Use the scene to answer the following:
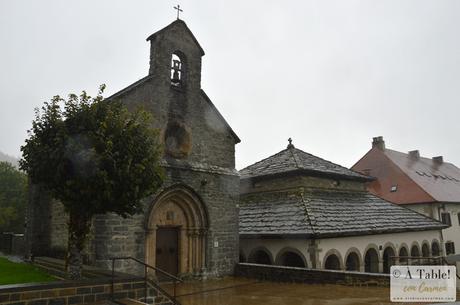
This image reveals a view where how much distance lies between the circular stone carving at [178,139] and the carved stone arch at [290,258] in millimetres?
6300

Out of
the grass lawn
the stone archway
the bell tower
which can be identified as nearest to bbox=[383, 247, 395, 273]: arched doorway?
the stone archway

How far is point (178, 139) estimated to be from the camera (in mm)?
16172

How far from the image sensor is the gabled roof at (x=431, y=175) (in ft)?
114

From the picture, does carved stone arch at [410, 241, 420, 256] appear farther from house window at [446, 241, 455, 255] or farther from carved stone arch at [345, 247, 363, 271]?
house window at [446, 241, 455, 255]

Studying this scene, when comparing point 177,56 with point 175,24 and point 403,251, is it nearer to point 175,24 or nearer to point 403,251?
point 175,24

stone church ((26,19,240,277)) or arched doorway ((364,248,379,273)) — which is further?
arched doorway ((364,248,379,273))

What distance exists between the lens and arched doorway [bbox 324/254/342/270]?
17817mm

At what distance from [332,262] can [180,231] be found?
23.3 ft

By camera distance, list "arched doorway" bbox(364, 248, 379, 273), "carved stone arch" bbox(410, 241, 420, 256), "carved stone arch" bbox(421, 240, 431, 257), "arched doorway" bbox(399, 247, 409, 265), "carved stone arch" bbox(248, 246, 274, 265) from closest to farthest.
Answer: "carved stone arch" bbox(248, 246, 274, 265) → "arched doorway" bbox(364, 248, 379, 273) → "arched doorway" bbox(399, 247, 409, 265) → "carved stone arch" bbox(410, 241, 420, 256) → "carved stone arch" bbox(421, 240, 431, 257)

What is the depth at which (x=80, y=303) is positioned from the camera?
9.14 meters

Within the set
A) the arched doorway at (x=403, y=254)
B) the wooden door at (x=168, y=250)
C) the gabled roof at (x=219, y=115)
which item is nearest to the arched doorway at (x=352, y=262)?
the arched doorway at (x=403, y=254)

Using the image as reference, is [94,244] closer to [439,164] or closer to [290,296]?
[290,296]

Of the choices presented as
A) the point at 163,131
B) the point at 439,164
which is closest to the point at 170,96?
the point at 163,131

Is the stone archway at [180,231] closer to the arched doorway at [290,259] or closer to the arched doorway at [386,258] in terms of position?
the arched doorway at [290,259]
